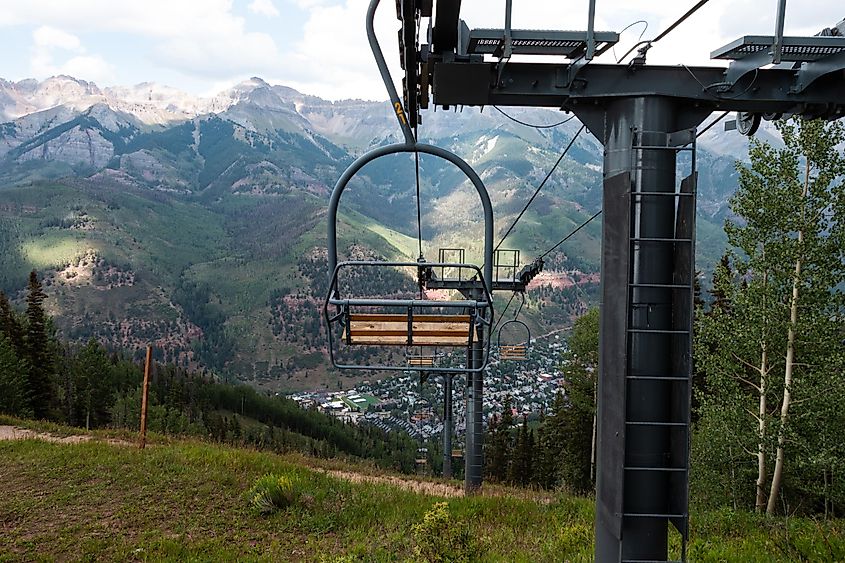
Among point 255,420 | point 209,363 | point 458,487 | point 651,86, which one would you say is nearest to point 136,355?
point 209,363

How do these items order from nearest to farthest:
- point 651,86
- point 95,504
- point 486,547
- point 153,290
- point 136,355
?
point 651,86 < point 486,547 < point 95,504 < point 136,355 < point 153,290

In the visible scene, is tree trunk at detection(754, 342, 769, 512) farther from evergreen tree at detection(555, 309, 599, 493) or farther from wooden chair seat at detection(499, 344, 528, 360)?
evergreen tree at detection(555, 309, 599, 493)

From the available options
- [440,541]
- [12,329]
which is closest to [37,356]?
[12,329]

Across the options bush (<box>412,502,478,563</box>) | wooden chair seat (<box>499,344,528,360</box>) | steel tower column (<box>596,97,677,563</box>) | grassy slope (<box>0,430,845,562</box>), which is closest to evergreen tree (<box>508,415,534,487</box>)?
wooden chair seat (<box>499,344,528,360</box>)

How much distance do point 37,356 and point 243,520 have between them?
33213 millimetres

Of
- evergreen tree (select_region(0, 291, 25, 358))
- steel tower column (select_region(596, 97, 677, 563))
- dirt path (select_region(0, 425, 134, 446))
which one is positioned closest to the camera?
steel tower column (select_region(596, 97, 677, 563))

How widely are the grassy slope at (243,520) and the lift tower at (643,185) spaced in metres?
2.22

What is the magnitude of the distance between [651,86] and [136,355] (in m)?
173

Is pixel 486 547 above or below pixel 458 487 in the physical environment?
above

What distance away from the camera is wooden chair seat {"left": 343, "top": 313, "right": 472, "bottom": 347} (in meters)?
5.28

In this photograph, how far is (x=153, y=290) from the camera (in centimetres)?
19762

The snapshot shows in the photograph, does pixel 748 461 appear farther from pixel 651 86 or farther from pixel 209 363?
pixel 209 363

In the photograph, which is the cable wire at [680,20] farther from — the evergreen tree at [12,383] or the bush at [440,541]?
the evergreen tree at [12,383]

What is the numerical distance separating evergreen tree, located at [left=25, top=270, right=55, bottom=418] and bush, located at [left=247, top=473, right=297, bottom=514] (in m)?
31.6
